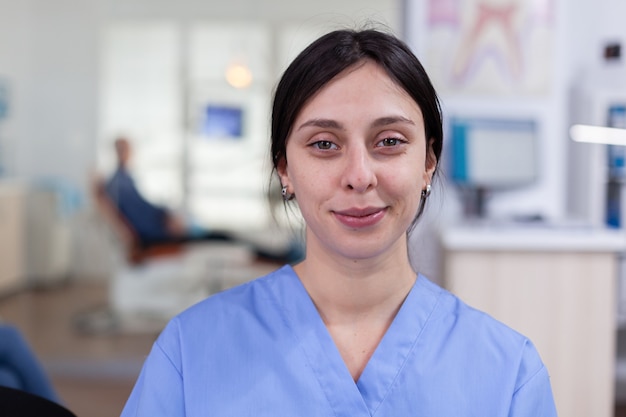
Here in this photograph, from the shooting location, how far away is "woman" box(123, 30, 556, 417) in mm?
985

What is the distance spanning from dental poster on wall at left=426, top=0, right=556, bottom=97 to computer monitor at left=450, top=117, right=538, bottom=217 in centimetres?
18

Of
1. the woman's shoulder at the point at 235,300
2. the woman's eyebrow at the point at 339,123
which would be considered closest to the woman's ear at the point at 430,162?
the woman's eyebrow at the point at 339,123

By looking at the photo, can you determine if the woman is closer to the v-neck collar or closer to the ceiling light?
the v-neck collar

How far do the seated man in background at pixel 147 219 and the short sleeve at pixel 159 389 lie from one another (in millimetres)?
3188

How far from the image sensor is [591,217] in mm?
2973

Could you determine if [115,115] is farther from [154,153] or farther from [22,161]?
[22,161]

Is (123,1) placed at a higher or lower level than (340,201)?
higher

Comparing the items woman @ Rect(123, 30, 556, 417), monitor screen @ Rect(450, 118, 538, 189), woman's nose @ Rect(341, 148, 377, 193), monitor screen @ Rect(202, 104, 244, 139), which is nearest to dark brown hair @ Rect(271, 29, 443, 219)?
woman @ Rect(123, 30, 556, 417)

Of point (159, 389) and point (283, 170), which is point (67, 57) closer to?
point (283, 170)

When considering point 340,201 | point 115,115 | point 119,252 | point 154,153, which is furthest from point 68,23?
point 340,201

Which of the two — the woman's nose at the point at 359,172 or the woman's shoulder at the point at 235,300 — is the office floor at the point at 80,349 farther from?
the woman's nose at the point at 359,172

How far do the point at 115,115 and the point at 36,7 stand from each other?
37.5 inches

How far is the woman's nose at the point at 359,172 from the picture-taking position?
954mm

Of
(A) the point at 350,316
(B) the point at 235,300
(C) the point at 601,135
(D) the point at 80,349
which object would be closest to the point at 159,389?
(B) the point at 235,300
